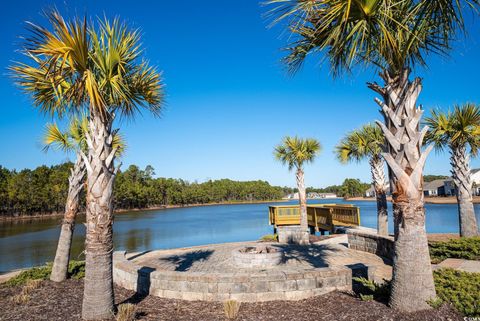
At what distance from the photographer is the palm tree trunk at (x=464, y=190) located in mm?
9899

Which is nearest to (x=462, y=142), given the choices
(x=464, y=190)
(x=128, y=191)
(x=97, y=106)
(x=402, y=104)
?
(x=464, y=190)

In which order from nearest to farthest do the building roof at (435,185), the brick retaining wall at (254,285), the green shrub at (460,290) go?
the green shrub at (460,290), the brick retaining wall at (254,285), the building roof at (435,185)

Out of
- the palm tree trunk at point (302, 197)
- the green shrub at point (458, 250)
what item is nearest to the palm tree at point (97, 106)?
the green shrub at point (458, 250)

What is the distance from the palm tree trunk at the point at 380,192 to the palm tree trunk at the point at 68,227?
34.8ft

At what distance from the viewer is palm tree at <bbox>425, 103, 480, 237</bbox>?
9.93m

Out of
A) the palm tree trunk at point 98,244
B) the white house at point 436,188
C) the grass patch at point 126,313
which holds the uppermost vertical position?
the palm tree trunk at point 98,244

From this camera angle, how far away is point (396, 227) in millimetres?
4496

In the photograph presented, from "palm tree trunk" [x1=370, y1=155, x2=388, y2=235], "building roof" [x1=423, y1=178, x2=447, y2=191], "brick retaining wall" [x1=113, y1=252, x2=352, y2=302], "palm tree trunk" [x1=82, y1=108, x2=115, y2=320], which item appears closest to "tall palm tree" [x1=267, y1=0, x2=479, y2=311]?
"brick retaining wall" [x1=113, y1=252, x2=352, y2=302]

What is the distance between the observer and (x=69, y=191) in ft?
25.7

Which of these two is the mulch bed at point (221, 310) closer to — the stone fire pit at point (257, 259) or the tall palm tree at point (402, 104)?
the tall palm tree at point (402, 104)

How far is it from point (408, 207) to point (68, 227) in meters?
7.56

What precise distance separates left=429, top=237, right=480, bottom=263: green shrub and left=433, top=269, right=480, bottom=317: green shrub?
10.6ft

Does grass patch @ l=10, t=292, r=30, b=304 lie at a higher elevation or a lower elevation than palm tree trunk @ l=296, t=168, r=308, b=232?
lower

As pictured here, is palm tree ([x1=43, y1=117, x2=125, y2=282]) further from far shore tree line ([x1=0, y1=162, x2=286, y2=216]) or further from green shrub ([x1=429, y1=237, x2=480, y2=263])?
green shrub ([x1=429, y1=237, x2=480, y2=263])
